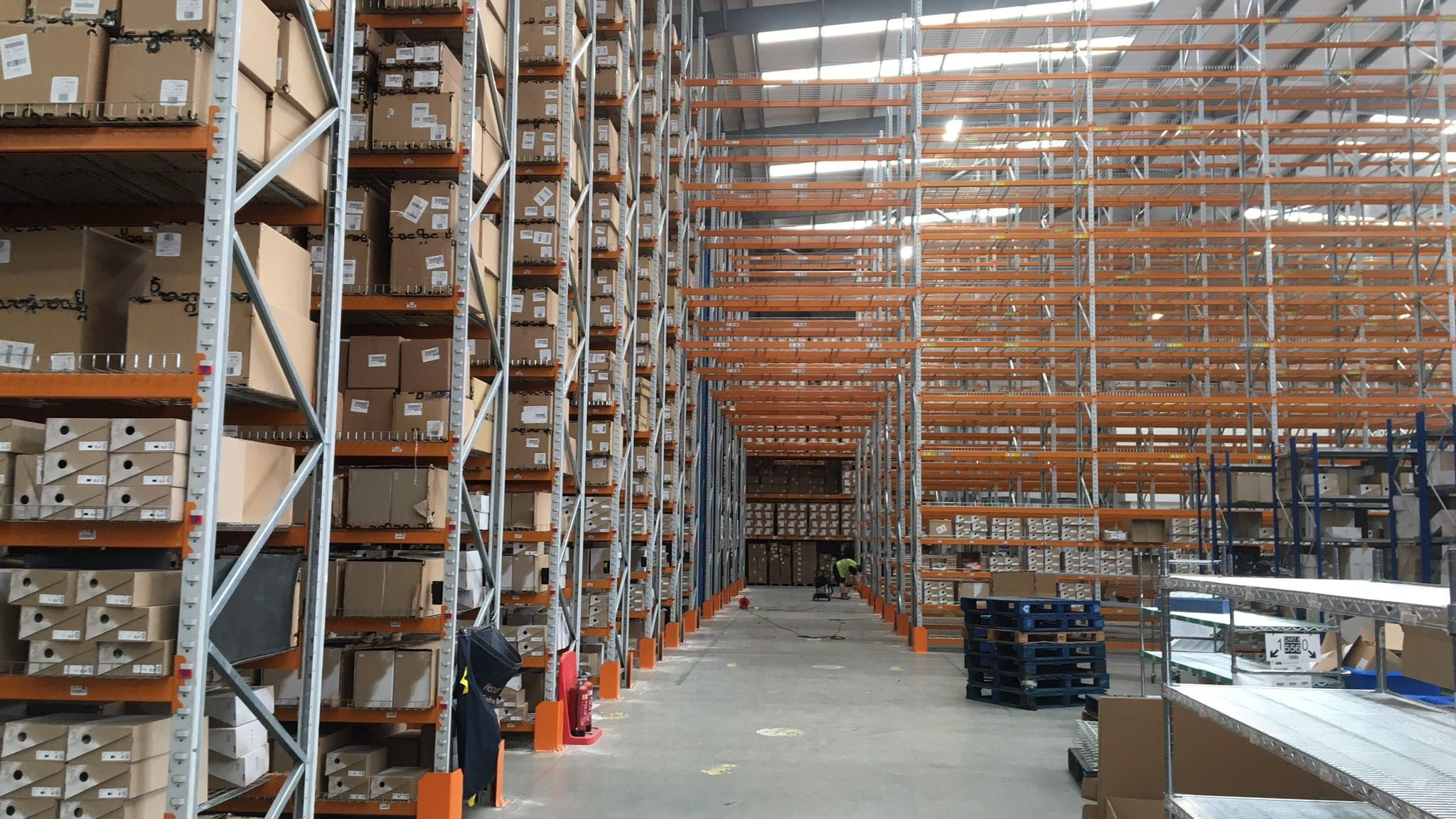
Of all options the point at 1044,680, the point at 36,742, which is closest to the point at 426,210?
the point at 36,742

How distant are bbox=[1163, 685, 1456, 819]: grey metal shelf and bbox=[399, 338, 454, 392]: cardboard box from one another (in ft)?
12.6

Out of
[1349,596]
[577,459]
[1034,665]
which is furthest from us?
[1034,665]

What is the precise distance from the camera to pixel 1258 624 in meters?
6.69

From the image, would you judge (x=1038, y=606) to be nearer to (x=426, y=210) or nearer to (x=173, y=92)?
(x=426, y=210)

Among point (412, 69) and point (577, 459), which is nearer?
point (412, 69)

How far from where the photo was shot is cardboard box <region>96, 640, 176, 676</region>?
347 centimetres

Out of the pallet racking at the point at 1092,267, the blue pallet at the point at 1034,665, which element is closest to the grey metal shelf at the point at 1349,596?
the blue pallet at the point at 1034,665

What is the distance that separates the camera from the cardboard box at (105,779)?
338 cm

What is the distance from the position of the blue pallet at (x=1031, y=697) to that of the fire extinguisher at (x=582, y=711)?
14.0ft

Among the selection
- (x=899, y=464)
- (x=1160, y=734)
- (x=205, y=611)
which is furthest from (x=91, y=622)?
(x=899, y=464)

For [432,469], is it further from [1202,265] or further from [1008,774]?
[1202,265]

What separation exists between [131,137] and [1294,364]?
20782 millimetres

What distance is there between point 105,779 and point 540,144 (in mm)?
5459

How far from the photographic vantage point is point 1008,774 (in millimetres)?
7117
